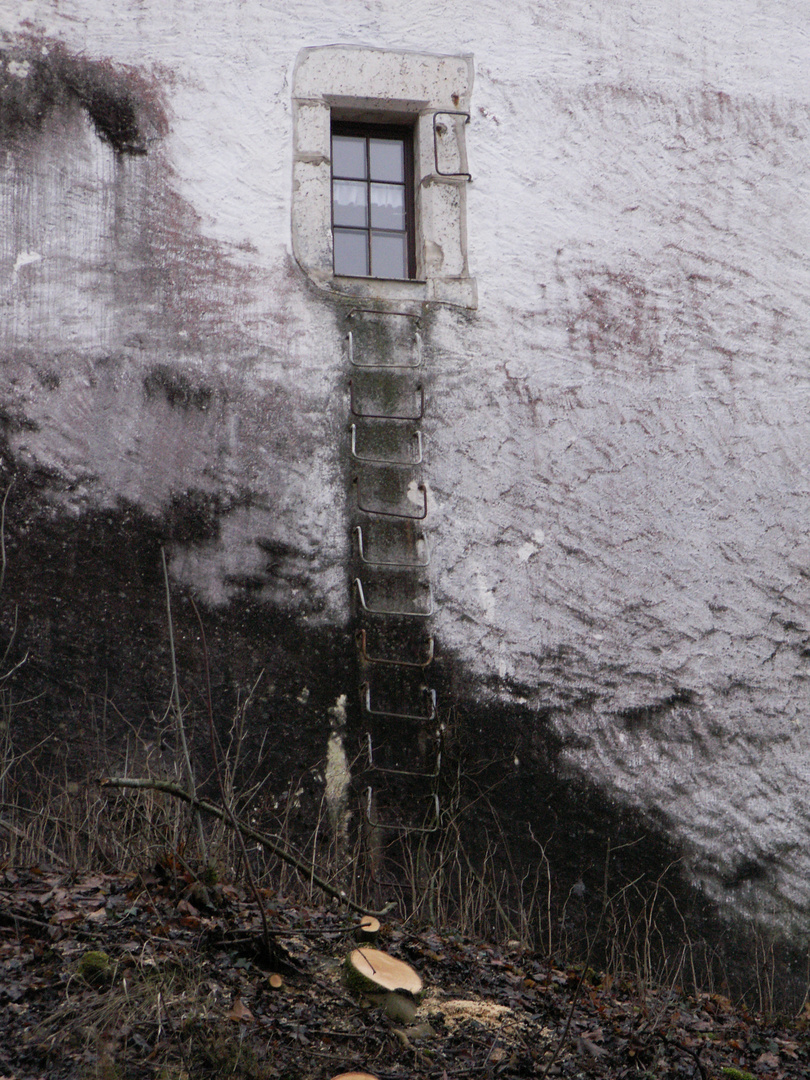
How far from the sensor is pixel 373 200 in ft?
22.3

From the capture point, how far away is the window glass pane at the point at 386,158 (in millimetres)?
6867

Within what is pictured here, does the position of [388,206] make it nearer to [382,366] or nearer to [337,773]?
[382,366]

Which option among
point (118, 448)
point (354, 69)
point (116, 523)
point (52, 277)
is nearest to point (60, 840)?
point (116, 523)

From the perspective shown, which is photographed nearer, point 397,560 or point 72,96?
point 397,560

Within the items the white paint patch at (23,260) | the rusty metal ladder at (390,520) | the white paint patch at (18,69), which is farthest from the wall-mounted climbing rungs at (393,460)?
the white paint patch at (18,69)

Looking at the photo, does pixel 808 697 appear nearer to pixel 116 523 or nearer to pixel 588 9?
pixel 116 523

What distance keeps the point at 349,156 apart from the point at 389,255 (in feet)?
2.16

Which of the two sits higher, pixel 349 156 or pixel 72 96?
pixel 72 96

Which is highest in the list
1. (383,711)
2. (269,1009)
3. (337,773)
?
(383,711)

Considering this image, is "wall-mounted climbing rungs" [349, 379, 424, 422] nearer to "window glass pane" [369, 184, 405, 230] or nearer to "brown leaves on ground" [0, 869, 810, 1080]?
"window glass pane" [369, 184, 405, 230]

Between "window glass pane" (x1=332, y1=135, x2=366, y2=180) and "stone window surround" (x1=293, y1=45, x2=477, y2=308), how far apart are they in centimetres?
13

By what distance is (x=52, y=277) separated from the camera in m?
6.09

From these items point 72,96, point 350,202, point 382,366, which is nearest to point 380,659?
point 382,366

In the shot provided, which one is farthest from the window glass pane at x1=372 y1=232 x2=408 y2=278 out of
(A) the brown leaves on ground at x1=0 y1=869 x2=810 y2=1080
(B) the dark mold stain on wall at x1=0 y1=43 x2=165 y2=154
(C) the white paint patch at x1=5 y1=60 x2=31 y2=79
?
(A) the brown leaves on ground at x1=0 y1=869 x2=810 y2=1080
